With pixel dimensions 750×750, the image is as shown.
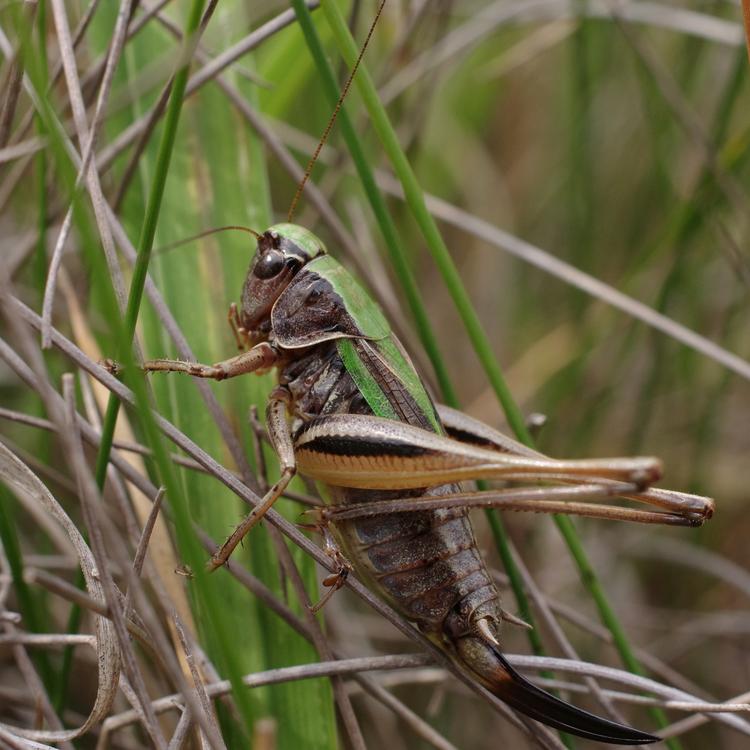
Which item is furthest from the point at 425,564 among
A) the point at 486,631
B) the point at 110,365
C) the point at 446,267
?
the point at 110,365

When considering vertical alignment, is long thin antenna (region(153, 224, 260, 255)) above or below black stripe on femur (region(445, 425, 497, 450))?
above

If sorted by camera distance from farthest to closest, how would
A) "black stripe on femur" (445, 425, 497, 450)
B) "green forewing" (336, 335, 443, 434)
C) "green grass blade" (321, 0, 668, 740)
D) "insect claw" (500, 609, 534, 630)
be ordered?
1. "black stripe on femur" (445, 425, 497, 450)
2. "green forewing" (336, 335, 443, 434)
3. "insect claw" (500, 609, 534, 630)
4. "green grass blade" (321, 0, 668, 740)

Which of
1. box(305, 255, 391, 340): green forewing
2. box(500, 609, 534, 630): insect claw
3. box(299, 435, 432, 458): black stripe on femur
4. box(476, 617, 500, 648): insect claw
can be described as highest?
box(305, 255, 391, 340): green forewing

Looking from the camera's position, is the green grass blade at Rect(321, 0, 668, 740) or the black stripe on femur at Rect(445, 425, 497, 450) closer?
the green grass blade at Rect(321, 0, 668, 740)

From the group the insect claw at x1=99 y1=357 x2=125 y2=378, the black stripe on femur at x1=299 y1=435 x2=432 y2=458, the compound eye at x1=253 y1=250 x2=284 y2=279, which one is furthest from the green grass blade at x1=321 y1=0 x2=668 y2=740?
the insect claw at x1=99 y1=357 x2=125 y2=378

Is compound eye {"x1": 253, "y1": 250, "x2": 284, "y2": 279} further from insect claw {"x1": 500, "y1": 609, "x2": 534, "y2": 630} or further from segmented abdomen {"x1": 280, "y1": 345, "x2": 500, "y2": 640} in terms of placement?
insect claw {"x1": 500, "y1": 609, "x2": 534, "y2": 630}

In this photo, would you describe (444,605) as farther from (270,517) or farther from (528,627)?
(270,517)

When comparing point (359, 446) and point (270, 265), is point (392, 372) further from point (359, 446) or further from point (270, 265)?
point (270, 265)

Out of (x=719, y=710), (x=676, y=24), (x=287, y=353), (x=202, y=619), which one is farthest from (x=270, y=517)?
(x=676, y=24)
